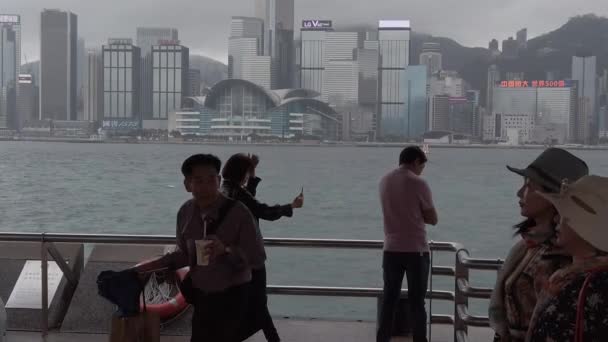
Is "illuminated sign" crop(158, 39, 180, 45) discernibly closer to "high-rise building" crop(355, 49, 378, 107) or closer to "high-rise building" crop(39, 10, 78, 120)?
"high-rise building" crop(39, 10, 78, 120)

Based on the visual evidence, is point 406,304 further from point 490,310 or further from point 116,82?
point 116,82

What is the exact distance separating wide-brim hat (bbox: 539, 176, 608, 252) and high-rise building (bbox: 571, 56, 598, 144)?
1662 inches

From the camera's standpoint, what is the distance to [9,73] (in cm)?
4394

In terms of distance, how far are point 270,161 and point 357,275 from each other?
48.9 m

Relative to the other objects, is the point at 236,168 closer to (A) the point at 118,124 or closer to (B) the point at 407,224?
(B) the point at 407,224

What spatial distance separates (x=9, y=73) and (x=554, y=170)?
4535cm

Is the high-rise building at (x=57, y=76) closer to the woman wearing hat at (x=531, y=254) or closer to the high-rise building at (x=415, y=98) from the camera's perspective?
the high-rise building at (x=415, y=98)

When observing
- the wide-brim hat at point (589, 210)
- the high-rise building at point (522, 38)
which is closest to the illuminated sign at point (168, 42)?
the high-rise building at point (522, 38)

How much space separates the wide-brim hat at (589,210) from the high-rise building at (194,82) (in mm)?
52038

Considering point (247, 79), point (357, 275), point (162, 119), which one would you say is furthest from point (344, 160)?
point (357, 275)

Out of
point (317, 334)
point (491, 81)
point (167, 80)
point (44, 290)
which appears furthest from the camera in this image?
point (491, 81)

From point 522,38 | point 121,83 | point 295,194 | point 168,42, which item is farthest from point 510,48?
point 121,83

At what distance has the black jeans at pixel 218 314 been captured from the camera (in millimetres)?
2891

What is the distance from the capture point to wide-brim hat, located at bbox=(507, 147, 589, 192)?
215 cm
